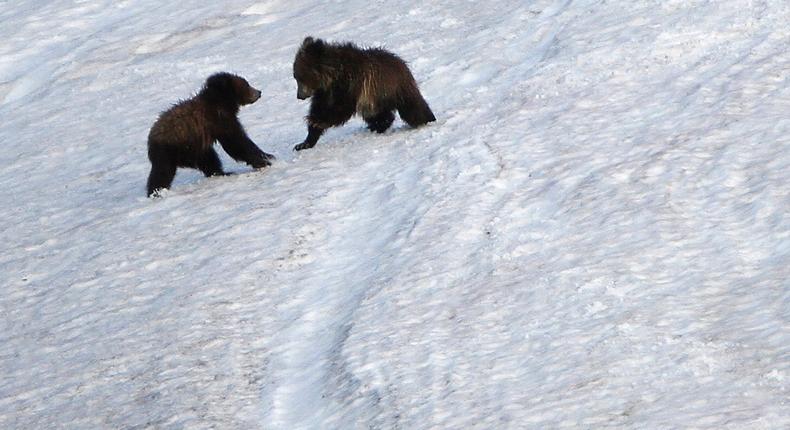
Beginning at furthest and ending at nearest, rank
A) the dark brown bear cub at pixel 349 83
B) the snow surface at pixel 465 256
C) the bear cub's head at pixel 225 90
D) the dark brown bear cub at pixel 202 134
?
the dark brown bear cub at pixel 349 83, the bear cub's head at pixel 225 90, the dark brown bear cub at pixel 202 134, the snow surface at pixel 465 256

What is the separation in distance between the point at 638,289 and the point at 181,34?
673 inches

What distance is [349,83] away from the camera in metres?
13.1

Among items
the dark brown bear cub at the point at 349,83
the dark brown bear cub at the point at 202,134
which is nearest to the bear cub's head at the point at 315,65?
the dark brown bear cub at the point at 349,83

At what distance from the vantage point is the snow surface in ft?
24.0

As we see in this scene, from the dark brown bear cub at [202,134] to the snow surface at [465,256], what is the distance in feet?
1.08

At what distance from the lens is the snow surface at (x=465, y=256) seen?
731cm

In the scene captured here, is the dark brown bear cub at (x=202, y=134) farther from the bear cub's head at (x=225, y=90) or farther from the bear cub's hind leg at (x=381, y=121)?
the bear cub's hind leg at (x=381, y=121)

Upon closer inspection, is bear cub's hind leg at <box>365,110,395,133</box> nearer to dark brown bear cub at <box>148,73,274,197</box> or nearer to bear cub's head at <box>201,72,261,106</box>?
dark brown bear cub at <box>148,73,274,197</box>

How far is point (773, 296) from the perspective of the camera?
7648 millimetres

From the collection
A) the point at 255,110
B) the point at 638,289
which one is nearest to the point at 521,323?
the point at 638,289

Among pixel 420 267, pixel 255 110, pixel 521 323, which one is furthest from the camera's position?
pixel 255 110

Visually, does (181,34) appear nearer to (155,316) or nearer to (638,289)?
(155,316)

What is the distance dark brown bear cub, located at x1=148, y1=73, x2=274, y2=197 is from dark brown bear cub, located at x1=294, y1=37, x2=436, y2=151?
0.75m

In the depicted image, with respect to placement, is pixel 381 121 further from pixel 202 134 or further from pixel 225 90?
pixel 202 134
